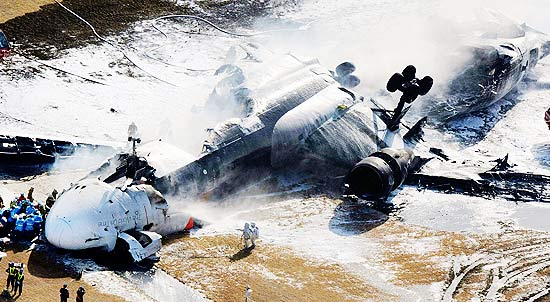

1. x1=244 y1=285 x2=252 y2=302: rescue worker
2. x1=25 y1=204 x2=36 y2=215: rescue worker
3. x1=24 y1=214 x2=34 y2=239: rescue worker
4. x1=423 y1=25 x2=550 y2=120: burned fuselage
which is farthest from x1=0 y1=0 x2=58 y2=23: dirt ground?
x1=244 y1=285 x2=252 y2=302: rescue worker

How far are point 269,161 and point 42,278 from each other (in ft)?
45.8

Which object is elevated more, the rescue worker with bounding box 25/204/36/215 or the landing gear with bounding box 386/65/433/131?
the landing gear with bounding box 386/65/433/131

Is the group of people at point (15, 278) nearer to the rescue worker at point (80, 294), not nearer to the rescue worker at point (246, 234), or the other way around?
the rescue worker at point (80, 294)

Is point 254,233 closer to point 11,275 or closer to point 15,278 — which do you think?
point 15,278

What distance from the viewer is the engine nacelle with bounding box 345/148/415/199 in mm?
35594

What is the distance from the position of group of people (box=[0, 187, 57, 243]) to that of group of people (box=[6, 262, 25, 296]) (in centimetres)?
369

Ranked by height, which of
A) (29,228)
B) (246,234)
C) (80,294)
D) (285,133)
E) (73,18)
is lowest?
(246,234)

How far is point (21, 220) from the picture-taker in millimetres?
28734

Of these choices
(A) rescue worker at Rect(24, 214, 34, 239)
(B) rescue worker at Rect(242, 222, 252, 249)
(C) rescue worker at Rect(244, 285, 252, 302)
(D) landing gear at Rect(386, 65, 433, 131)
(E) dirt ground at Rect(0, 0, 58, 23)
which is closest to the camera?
(C) rescue worker at Rect(244, 285, 252, 302)

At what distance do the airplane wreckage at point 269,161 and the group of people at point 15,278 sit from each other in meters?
2.60

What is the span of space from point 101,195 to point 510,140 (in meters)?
28.8

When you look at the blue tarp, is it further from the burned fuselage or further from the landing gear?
the burned fuselage

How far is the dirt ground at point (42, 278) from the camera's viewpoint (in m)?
25.1

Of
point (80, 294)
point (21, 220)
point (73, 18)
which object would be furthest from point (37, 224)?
point (73, 18)
